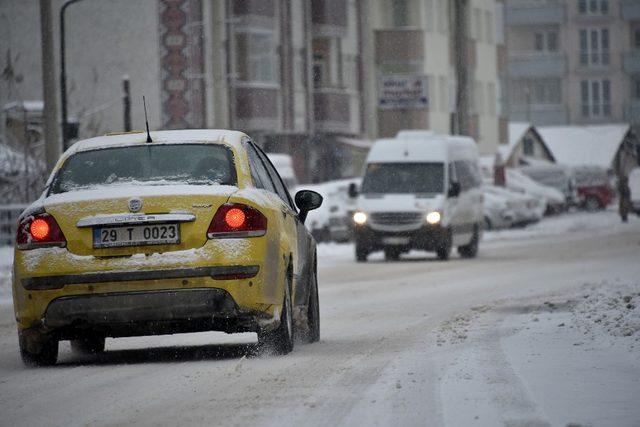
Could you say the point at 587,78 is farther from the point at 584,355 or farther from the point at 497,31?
the point at 584,355

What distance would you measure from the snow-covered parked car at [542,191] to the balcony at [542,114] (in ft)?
165

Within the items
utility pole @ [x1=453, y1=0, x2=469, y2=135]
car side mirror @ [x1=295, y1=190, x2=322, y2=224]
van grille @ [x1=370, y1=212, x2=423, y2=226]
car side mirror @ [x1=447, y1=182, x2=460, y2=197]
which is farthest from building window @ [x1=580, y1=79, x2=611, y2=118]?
car side mirror @ [x1=295, y1=190, x2=322, y2=224]

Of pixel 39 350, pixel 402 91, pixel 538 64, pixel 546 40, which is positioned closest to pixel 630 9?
pixel 546 40

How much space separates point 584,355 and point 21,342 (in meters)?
3.52

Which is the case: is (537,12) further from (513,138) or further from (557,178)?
(557,178)

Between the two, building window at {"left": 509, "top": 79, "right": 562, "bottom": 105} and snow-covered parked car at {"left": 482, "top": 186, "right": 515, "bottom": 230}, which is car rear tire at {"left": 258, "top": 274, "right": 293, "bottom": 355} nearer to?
snow-covered parked car at {"left": 482, "top": 186, "right": 515, "bottom": 230}

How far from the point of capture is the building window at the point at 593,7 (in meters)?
115

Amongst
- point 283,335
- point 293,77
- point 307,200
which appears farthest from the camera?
point 293,77

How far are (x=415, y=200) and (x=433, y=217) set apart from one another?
62 centimetres

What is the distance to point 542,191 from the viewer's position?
65125 mm

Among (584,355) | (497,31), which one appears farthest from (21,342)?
(497,31)

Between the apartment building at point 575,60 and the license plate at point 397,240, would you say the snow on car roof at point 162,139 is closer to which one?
the license plate at point 397,240

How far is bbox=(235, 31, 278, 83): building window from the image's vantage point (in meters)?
53.7

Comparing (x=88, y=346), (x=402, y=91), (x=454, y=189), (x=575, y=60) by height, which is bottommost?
(x=88, y=346)
